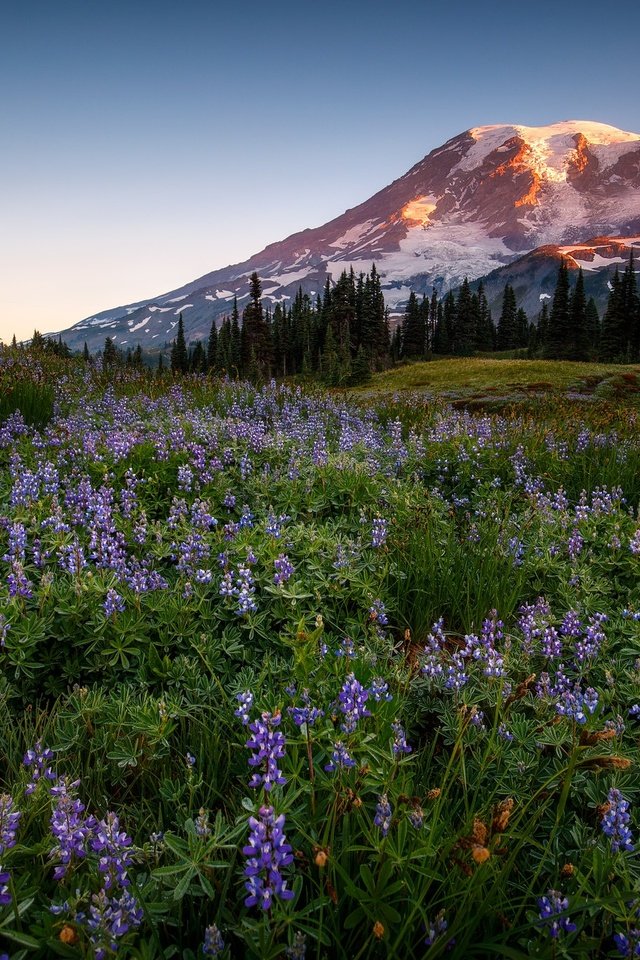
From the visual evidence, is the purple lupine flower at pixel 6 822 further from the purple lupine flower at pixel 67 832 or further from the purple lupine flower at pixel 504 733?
the purple lupine flower at pixel 504 733

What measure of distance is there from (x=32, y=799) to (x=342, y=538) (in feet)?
9.74

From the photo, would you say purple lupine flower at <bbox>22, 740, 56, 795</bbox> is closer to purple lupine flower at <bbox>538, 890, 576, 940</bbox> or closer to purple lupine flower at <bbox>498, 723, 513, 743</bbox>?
purple lupine flower at <bbox>538, 890, 576, 940</bbox>

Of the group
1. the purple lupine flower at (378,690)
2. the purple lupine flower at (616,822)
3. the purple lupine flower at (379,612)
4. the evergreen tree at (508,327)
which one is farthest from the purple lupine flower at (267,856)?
the evergreen tree at (508,327)

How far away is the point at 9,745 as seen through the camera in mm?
2607

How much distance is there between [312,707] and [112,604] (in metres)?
1.63

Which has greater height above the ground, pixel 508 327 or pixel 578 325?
pixel 508 327

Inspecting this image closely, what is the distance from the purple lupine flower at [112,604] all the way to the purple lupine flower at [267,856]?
2.17 m

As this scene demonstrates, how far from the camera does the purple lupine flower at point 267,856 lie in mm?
1374

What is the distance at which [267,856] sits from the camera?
4.52 ft

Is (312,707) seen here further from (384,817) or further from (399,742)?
(384,817)

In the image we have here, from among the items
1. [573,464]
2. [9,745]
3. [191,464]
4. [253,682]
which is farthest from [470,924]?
[573,464]

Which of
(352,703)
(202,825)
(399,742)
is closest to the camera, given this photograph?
(202,825)

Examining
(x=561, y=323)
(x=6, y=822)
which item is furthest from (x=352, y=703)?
(x=561, y=323)

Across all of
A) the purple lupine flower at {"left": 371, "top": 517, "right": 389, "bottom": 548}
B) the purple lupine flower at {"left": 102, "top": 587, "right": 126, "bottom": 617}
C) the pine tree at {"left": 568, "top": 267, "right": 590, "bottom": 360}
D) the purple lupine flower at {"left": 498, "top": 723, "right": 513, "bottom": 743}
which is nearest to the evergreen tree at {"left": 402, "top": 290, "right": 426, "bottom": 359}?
the pine tree at {"left": 568, "top": 267, "right": 590, "bottom": 360}
